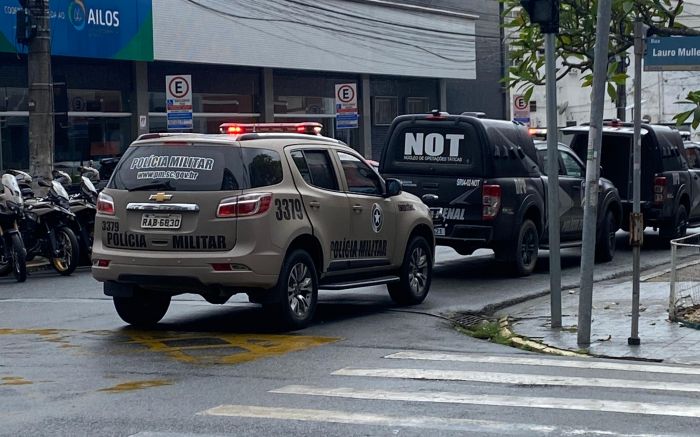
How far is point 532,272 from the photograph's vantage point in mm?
Answer: 17125

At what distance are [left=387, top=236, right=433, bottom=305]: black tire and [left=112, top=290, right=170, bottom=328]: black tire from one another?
2.66 metres

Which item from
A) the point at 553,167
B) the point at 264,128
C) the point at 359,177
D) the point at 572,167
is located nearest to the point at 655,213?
the point at 572,167

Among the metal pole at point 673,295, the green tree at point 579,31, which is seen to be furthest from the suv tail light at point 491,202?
the metal pole at point 673,295

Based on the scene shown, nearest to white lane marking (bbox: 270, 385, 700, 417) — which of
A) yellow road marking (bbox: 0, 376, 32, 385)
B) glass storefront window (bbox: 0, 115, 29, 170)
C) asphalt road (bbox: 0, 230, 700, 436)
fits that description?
asphalt road (bbox: 0, 230, 700, 436)

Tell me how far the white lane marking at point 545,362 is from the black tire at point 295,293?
143cm

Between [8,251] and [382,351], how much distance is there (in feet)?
26.8

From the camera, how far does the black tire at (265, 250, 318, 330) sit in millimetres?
11062

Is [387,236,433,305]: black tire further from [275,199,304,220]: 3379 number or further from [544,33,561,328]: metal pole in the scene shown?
[275,199,304,220]: 3379 number

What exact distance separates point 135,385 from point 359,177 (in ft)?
16.0

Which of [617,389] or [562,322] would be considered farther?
[562,322]

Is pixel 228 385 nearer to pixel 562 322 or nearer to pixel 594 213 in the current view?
pixel 594 213

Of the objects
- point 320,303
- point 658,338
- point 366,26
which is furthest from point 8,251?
point 366,26

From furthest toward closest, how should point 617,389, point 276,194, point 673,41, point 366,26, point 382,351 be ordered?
1. point 366,26
2. point 673,41
3. point 276,194
4. point 382,351
5. point 617,389

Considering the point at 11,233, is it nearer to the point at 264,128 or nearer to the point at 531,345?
the point at 264,128
